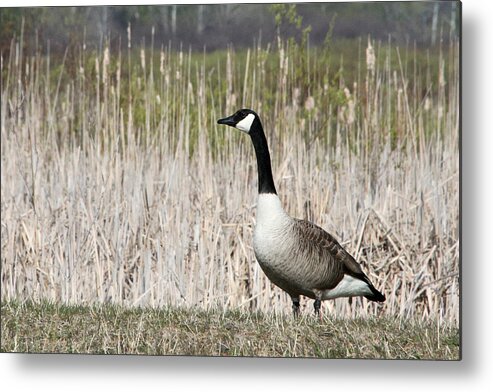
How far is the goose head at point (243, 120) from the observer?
5891mm

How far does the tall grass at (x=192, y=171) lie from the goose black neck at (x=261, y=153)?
0.42 ft

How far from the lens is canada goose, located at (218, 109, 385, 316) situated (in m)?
5.79

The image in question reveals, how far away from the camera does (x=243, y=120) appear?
595 cm

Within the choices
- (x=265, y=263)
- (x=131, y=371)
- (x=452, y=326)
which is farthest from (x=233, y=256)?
(x=452, y=326)

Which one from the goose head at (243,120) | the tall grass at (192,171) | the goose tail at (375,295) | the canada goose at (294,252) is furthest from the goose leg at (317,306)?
the goose head at (243,120)

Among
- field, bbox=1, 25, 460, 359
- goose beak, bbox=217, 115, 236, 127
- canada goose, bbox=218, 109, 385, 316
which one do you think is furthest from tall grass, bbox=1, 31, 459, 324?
goose beak, bbox=217, 115, 236, 127

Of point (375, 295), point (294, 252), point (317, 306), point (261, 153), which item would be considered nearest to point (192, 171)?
point (261, 153)

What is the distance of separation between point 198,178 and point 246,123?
1.68 feet

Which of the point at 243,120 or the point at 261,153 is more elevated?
the point at 243,120

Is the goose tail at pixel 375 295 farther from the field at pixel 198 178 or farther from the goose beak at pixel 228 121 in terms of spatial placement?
the goose beak at pixel 228 121

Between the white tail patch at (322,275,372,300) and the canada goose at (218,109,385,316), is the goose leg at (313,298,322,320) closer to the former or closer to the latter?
the canada goose at (218,109,385,316)

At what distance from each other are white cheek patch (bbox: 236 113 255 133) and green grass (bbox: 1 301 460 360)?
3.37 ft

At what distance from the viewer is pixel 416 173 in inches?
234

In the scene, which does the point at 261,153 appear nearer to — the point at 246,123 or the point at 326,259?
the point at 246,123
